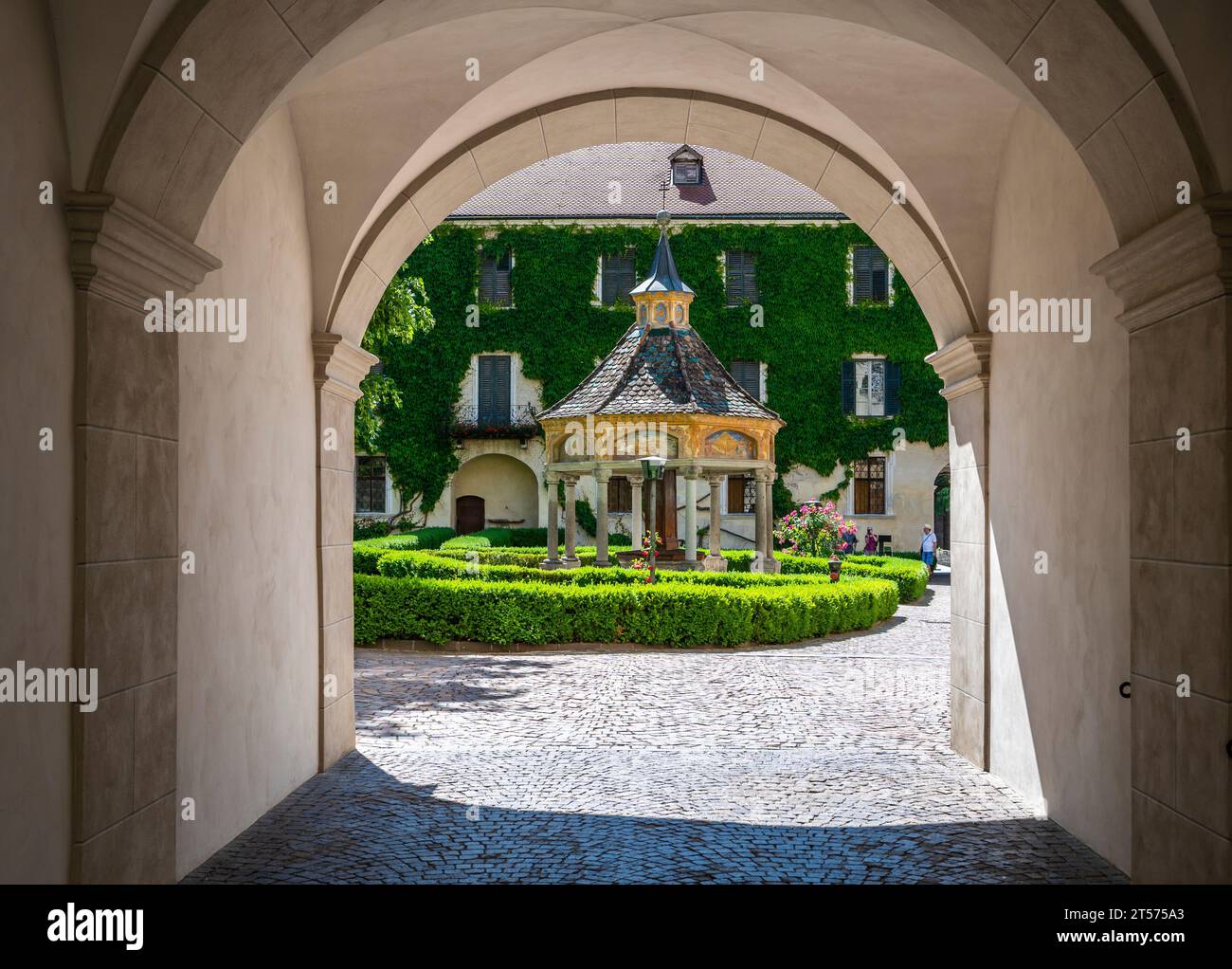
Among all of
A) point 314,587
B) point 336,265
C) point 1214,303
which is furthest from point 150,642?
point 1214,303

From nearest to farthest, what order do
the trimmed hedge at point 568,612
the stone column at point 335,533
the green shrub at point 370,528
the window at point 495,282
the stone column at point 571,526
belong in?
→ the stone column at point 335,533 < the trimmed hedge at point 568,612 < the stone column at point 571,526 < the green shrub at point 370,528 < the window at point 495,282

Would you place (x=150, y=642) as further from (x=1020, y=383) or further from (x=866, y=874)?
(x=1020, y=383)

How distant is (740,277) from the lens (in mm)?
31094

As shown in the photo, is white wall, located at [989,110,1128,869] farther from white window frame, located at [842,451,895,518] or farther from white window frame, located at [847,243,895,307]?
white window frame, located at [847,243,895,307]

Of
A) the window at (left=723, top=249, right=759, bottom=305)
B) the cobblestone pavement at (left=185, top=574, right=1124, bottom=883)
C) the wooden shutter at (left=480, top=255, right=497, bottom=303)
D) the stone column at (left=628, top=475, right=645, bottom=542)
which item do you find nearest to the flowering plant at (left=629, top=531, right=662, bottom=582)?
the stone column at (left=628, top=475, right=645, bottom=542)

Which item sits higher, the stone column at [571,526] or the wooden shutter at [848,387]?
the wooden shutter at [848,387]

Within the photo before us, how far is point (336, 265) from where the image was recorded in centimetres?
711

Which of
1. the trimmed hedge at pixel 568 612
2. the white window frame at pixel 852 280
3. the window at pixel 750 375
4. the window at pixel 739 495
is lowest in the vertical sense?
the trimmed hedge at pixel 568 612

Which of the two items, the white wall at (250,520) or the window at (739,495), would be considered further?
the window at (739,495)

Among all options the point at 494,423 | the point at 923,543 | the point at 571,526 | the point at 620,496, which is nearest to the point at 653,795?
the point at 571,526

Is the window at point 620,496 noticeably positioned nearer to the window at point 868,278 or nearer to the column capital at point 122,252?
the window at point 868,278

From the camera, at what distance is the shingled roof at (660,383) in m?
20.1

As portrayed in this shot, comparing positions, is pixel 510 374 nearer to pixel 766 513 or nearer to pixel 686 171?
pixel 686 171

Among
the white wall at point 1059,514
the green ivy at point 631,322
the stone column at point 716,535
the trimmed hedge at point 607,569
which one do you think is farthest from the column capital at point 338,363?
the green ivy at point 631,322
